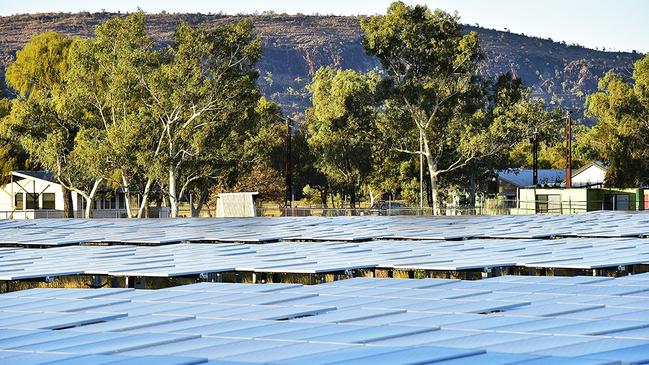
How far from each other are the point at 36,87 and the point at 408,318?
7044 cm

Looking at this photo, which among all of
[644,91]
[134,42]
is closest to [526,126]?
[644,91]

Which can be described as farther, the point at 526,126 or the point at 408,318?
the point at 526,126

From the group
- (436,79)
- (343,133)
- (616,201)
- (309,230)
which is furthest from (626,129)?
(309,230)

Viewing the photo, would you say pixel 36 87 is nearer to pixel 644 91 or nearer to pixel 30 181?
pixel 30 181

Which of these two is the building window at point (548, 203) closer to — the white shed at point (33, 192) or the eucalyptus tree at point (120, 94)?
the eucalyptus tree at point (120, 94)

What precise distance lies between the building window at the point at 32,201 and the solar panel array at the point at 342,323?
217 ft

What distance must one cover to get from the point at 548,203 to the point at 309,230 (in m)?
32.0

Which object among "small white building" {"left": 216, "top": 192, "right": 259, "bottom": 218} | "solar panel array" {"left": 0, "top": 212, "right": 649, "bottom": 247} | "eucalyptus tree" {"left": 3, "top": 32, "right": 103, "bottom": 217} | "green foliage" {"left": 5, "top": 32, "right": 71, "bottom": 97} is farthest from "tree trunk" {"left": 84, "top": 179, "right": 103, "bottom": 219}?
"solar panel array" {"left": 0, "top": 212, "right": 649, "bottom": 247}

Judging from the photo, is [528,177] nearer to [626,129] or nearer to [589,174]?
[589,174]

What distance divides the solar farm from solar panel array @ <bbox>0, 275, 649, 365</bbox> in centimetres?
2

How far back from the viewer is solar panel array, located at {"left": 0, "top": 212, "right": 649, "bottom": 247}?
111ft

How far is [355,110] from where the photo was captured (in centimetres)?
9338

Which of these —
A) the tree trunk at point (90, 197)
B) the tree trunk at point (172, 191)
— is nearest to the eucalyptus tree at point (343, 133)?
the tree trunk at point (172, 191)

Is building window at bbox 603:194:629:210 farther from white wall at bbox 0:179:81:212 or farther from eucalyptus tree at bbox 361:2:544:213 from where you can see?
white wall at bbox 0:179:81:212
